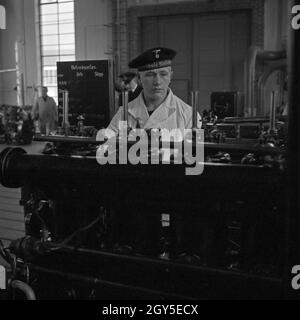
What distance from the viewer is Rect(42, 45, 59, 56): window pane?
9438 mm

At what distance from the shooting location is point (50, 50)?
9484mm

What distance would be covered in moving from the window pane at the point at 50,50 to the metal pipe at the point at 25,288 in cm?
856

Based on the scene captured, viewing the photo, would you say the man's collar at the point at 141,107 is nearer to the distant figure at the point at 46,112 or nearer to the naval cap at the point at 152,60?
the naval cap at the point at 152,60

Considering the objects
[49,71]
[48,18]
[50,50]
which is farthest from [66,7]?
[49,71]

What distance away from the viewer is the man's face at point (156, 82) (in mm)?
2135

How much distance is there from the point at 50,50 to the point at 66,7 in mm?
984

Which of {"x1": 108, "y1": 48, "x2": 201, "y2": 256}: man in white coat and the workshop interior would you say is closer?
the workshop interior

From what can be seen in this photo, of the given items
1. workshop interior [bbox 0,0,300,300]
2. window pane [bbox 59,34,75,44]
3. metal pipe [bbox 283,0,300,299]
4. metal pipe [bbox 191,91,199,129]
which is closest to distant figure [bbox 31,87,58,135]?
window pane [bbox 59,34,75,44]

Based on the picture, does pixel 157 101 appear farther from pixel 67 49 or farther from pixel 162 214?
pixel 67 49

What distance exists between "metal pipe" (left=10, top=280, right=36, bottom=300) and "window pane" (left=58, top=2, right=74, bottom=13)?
A: 8.14 m

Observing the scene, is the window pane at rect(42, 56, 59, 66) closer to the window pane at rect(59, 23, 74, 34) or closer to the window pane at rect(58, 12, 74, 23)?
the window pane at rect(59, 23, 74, 34)

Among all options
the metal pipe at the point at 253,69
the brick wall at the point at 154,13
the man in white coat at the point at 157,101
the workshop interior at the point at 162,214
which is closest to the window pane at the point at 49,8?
the brick wall at the point at 154,13
